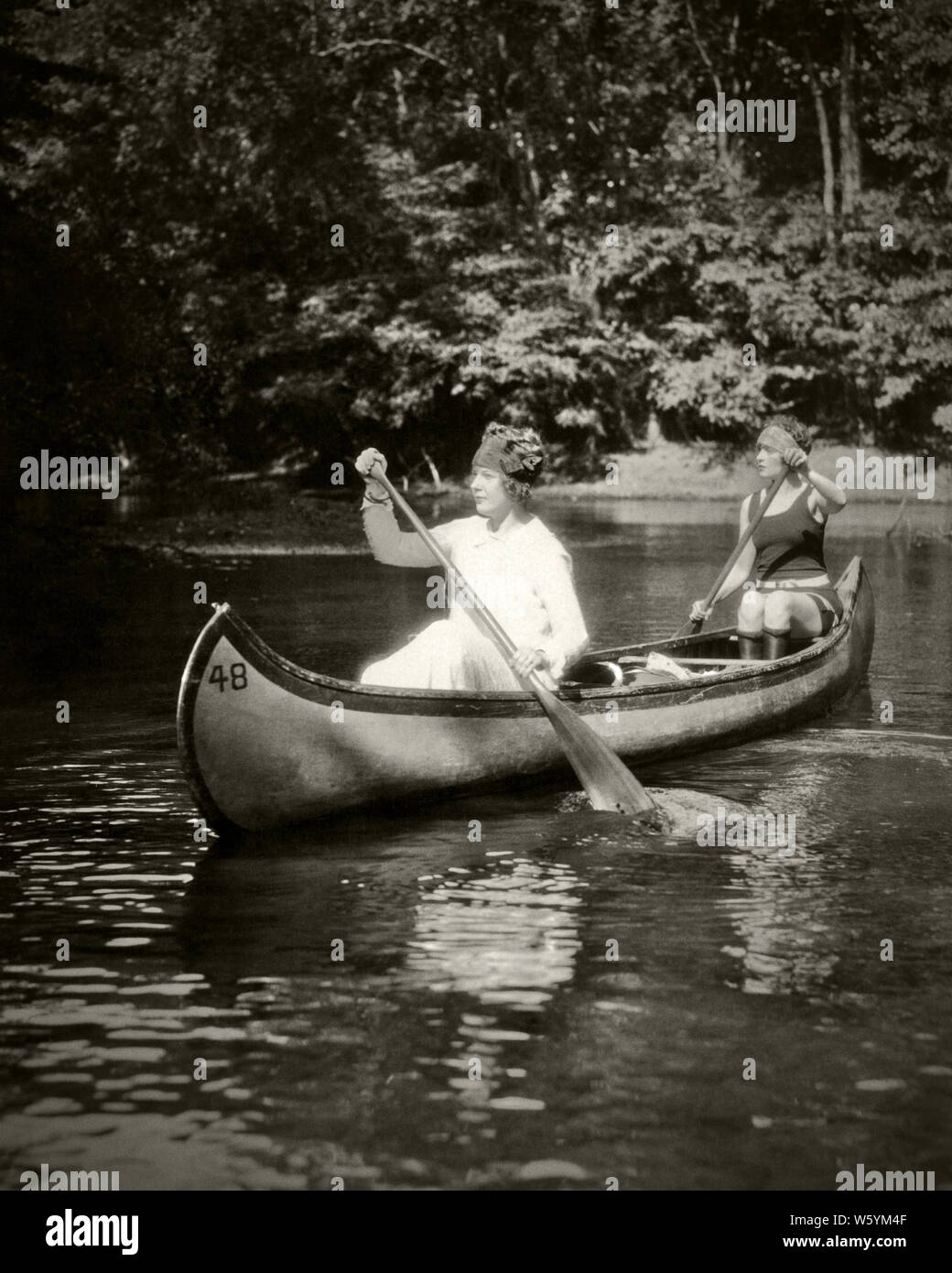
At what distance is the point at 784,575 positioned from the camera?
33.8ft

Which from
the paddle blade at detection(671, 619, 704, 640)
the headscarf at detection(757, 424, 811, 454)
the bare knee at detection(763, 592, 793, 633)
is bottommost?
the paddle blade at detection(671, 619, 704, 640)

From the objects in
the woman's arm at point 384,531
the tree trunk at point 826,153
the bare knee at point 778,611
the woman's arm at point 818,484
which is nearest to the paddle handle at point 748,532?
the woman's arm at point 818,484

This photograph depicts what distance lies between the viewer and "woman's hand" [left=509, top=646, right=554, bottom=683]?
7.29 meters

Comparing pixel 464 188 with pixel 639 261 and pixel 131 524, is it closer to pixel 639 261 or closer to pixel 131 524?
pixel 639 261

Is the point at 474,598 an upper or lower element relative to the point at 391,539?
lower

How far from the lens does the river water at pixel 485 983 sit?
3861mm

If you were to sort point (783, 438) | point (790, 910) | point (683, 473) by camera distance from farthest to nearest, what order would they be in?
point (683, 473)
point (783, 438)
point (790, 910)

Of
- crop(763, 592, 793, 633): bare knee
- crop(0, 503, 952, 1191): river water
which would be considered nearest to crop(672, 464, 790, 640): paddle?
crop(763, 592, 793, 633): bare knee

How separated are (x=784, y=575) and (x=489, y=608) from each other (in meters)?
3.23

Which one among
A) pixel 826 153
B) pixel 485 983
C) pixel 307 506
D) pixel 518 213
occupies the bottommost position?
pixel 485 983

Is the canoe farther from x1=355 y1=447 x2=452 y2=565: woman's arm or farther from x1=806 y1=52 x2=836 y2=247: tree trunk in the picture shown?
x1=806 y1=52 x2=836 y2=247: tree trunk

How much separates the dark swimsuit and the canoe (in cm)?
155

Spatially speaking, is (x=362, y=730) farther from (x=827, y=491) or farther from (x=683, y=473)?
(x=683, y=473)

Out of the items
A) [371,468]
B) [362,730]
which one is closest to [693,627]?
[371,468]
